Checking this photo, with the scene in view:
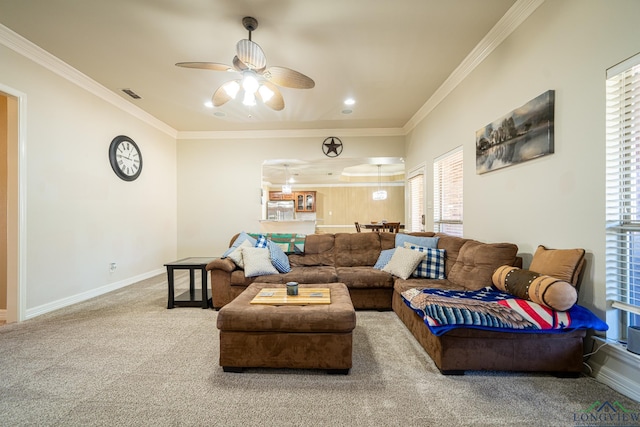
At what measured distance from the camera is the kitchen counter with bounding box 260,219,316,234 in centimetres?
601

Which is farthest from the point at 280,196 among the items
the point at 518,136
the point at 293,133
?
the point at 518,136

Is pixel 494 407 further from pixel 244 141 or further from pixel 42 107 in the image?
pixel 244 141

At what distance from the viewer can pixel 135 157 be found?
474cm

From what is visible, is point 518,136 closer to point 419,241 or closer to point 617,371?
point 419,241

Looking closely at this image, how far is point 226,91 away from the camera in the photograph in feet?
9.78

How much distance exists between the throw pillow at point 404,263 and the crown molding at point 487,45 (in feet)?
7.36

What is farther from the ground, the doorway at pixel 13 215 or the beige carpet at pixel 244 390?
the doorway at pixel 13 215

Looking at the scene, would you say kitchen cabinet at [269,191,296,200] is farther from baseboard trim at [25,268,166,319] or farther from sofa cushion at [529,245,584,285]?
sofa cushion at [529,245,584,285]

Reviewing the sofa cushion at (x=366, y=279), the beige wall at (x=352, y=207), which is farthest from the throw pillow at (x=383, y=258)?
the beige wall at (x=352, y=207)

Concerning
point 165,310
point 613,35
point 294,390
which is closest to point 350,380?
point 294,390

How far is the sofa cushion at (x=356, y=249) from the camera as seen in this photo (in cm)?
389

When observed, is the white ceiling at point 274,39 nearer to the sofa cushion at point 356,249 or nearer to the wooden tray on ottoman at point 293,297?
the sofa cushion at point 356,249

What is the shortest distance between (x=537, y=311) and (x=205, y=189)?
18.7ft

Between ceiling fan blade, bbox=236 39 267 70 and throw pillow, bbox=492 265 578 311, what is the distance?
107 inches
